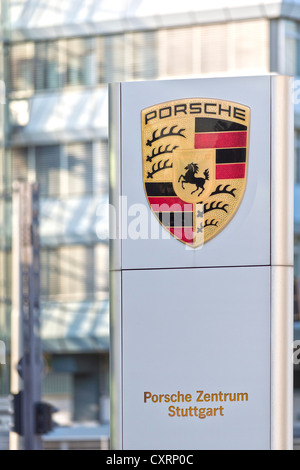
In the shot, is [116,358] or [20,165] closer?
[116,358]

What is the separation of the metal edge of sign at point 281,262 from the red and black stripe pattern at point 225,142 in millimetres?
198

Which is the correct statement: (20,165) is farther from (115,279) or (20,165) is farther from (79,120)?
(115,279)

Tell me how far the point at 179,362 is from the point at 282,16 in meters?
19.8

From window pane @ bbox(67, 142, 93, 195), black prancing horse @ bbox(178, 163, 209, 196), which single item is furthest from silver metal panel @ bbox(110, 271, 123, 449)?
window pane @ bbox(67, 142, 93, 195)

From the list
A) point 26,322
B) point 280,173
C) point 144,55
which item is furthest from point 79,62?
point 280,173

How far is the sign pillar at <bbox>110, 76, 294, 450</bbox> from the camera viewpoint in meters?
6.15

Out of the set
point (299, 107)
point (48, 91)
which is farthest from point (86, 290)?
point (299, 107)

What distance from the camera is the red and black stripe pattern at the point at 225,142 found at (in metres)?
6.21

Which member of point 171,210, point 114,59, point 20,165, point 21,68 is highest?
point 114,59

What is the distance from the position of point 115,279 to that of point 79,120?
20.3 meters

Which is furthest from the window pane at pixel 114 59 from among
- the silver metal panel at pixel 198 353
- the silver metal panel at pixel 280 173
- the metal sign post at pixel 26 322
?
the silver metal panel at pixel 198 353

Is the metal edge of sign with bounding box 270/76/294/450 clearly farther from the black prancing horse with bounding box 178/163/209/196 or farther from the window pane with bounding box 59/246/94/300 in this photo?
the window pane with bounding box 59/246/94/300

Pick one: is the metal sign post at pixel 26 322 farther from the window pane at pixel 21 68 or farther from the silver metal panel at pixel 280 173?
the window pane at pixel 21 68

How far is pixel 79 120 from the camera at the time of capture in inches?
1032
